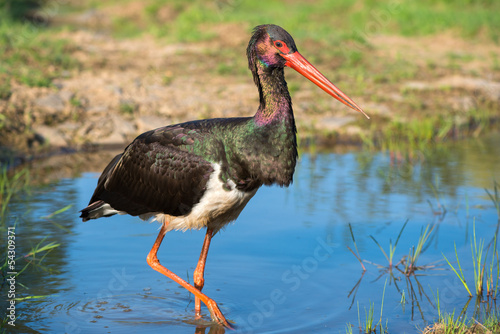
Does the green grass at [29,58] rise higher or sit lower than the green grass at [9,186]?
higher

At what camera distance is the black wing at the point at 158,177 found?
3.84m

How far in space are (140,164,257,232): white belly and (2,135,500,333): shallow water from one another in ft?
1.64

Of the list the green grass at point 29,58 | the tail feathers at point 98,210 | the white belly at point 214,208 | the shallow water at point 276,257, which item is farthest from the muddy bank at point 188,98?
the white belly at point 214,208

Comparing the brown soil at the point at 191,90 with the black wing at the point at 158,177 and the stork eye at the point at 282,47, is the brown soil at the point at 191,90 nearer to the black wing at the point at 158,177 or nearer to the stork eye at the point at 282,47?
the black wing at the point at 158,177

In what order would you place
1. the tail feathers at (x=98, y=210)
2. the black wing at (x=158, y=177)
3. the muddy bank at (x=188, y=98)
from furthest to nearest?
the muddy bank at (x=188, y=98), the tail feathers at (x=98, y=210), the black wing at (x=158, y=177)

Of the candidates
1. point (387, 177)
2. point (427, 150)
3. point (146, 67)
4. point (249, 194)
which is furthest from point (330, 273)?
point (146, 67)

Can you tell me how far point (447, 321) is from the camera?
11.8ft

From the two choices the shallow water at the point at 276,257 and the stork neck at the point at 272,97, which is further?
the shallow water at the point at 276,257

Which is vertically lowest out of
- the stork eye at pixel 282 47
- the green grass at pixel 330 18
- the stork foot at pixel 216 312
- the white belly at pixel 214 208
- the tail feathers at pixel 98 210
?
the stork foot at pixel 216 312

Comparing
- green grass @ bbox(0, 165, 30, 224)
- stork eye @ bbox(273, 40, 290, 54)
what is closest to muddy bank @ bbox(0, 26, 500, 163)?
green grass @ bbox(0, 165, 30, 224)

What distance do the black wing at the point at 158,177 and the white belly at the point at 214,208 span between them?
4cm

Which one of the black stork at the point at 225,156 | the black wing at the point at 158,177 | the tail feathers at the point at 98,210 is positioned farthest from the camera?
the tail feathers at the point at 98,210

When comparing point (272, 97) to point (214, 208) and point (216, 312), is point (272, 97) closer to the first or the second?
point (214, 208)

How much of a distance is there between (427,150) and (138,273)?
13.7 feet
